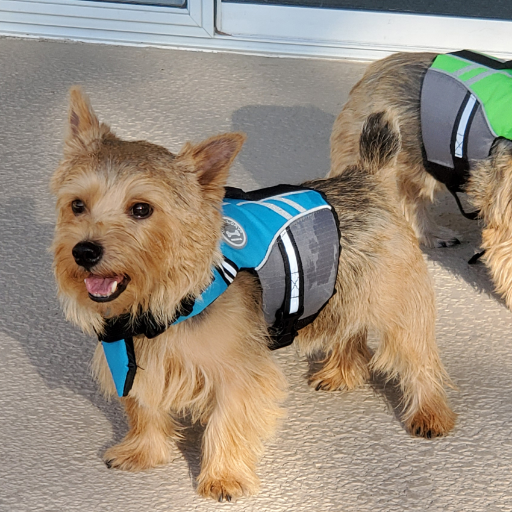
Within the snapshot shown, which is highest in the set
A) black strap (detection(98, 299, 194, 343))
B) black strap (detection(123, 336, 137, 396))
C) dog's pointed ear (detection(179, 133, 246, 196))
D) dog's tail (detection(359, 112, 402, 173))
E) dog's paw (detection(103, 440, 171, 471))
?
dog's pointed ear (detection(179, 133, 246, 196))

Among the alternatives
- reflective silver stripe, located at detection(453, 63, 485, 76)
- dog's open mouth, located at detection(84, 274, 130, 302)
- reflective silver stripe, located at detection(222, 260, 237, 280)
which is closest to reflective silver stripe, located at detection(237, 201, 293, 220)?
reflective silver stripe, located at detection(222, 260, 237, 280)

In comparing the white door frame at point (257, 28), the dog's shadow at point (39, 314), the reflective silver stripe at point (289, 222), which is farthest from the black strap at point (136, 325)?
the white door frame at point (257, 28)

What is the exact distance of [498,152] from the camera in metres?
3.16

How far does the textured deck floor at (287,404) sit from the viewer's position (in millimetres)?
2336

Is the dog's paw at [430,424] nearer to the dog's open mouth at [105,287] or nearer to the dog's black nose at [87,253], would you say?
the dog's open mouth at [105,287]

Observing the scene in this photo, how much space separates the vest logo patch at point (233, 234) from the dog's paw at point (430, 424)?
0.83 meters

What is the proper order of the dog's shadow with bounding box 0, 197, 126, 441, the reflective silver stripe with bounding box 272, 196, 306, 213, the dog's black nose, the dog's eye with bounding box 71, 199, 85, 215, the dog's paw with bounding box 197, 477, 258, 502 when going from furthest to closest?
the dog's shadow with bounding box 0, 197, 126, 441
the reflective silver stripe with bounding box 272, 196, 306, 213
the dog's paw with bounding box 197, 477, 258, 502
the dog's eye with bounding box 71, 199, 85, 215
the dog's black nose

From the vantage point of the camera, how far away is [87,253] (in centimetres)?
198

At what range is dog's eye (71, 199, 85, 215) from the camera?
82.0 inches

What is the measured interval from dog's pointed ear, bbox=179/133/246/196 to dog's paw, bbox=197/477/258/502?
0.80 metres

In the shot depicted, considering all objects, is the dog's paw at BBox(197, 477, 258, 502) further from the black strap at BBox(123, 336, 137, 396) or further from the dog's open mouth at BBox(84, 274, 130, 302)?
the dog's open mouth at BBox(84, 274, 130, 302)

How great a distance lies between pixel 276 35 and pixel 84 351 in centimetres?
284

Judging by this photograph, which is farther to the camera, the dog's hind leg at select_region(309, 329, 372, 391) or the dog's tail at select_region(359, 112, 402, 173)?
the dog's hind leg at select_region(309, 329, 372, 391)

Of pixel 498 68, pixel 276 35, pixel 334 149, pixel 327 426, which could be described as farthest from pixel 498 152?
pixel 276 35
